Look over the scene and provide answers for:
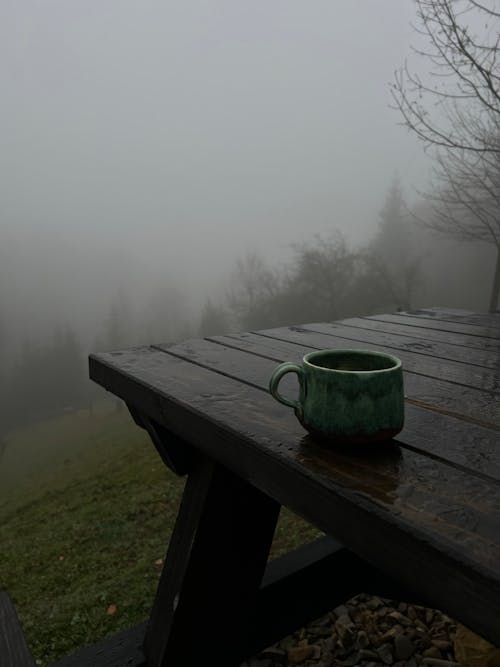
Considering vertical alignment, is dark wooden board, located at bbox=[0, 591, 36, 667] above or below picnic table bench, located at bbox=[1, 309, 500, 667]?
below

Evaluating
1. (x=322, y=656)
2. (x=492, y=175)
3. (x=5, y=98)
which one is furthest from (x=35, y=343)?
(x=5, y=98)

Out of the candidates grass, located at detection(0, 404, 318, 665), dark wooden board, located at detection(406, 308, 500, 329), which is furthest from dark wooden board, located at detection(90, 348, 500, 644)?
grass, located at detection(0, 404, 318, 665)

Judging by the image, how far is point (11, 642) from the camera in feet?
4.53

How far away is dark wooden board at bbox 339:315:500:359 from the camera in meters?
1.66

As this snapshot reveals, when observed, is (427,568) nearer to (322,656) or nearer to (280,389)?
(280,389)

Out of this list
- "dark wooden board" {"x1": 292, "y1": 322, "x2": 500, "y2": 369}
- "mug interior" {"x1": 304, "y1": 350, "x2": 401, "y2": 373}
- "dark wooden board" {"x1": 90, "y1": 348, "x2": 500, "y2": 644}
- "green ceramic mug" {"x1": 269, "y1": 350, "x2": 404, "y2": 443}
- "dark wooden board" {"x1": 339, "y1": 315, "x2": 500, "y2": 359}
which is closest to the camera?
"dark wooden board" {"x1": 90, "y1": 348, "x2": 500, "y2": 644}

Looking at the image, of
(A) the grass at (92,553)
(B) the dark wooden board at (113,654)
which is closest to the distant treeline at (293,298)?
(A) the grass at (92,553)

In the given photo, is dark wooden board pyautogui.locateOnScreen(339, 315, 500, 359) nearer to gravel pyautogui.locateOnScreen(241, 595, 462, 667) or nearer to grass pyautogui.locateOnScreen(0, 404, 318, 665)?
gravel pyautogui.locateOnScreen(241, 595, 462, 667)

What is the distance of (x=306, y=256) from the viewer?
2461 cm

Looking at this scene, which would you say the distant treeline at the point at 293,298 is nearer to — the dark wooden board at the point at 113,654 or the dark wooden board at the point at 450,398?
the dark wooden board at the point at 113,654

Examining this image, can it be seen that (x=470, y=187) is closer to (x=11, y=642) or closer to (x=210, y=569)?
(x=210, y=569)

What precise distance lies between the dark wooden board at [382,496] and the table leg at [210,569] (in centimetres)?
32

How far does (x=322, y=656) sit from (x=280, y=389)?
1.52 m

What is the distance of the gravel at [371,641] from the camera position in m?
1.96
